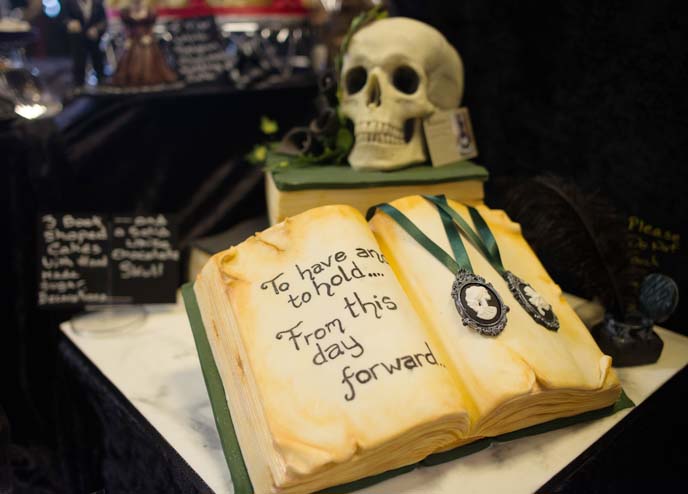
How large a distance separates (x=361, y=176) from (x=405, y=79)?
0.84ft

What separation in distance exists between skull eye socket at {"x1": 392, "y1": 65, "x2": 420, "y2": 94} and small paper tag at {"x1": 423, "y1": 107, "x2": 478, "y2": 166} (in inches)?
2.8

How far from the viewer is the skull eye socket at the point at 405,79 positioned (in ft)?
3.98

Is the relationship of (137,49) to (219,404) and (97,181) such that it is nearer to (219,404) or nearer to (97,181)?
(97,181)

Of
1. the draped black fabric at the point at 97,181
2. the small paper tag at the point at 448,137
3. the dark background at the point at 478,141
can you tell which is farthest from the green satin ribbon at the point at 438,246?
the draped black fabric at the point at 97,181

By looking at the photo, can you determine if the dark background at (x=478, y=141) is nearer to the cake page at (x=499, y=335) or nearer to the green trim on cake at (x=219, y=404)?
the cake page at (x=499, y=335)

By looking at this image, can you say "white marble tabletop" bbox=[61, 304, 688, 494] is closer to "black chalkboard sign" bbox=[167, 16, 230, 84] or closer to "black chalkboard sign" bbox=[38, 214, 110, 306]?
"black chalkboard sign" bbox=[38, 214, 110, 306]

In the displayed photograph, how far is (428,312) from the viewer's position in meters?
0.85

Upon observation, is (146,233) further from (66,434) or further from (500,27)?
(500,27)

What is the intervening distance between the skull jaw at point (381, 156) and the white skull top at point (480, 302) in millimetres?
406

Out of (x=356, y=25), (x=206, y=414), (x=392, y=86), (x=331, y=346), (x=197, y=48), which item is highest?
(x=197, y=48)

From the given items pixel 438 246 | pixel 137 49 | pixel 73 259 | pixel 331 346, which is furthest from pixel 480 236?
pixel 137 49

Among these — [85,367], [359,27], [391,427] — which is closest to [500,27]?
[359,27]

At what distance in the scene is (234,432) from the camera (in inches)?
31.6

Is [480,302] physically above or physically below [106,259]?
below
